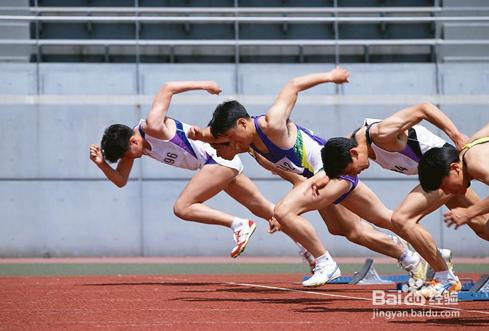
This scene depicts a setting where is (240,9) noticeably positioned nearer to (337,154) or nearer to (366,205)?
(366,205)

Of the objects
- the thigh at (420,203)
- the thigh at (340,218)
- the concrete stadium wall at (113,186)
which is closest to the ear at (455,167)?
the thigh at (420,203)

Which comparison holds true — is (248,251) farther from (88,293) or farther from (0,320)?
(0,320)

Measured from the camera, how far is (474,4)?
20.2 m

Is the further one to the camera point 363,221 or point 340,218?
point 363,221

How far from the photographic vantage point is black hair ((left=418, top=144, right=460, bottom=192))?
7781mm

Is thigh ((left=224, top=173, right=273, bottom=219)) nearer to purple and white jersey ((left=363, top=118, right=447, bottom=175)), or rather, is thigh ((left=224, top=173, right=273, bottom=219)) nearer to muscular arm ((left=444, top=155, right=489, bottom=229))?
purple and white jersey ((left=363, top=118, right=447, bottom=175))

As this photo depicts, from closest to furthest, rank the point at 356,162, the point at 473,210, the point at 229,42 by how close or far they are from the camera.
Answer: the point at 473,210, the point at 356,162, the point at 229,42

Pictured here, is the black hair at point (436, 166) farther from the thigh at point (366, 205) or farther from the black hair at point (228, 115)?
the black hair at point (228, 115)

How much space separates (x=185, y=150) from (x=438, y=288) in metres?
3.98

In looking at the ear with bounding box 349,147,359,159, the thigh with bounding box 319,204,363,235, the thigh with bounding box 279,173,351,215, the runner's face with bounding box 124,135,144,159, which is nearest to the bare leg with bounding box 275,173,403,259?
the thigh with bounding box 279,173,351,215

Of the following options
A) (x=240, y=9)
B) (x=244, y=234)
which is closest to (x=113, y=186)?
(x=240, y=9)

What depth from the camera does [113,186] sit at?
17.8 m

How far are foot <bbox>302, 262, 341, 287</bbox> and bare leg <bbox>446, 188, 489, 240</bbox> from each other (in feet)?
4.21

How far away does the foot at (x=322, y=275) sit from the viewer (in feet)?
32.2
